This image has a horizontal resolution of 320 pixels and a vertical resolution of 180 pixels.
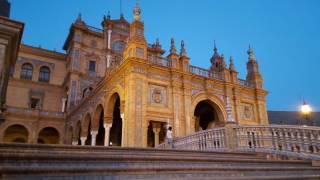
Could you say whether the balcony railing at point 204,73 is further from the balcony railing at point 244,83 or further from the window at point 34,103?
the window at point 34,103

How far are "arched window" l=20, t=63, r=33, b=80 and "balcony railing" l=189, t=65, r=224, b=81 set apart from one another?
21.8 m

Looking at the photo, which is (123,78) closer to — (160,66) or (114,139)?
(160,66)

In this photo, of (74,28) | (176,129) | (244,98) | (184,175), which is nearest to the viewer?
(184,175)

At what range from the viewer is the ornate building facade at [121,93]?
15.0m

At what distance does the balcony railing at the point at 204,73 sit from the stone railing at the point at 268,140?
8.00 m

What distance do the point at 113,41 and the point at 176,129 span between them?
19.0 m

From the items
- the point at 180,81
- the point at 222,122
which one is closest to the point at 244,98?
the point at 222,122

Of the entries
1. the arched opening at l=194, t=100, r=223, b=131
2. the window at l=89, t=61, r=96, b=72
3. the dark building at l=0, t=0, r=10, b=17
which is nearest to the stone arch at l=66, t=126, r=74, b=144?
the window at l=89, t=61, r=96, b=72

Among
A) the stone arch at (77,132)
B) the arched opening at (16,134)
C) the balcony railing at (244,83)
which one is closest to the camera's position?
the balcony railing at (244,83)

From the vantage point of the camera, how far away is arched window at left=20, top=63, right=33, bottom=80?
30.1 m

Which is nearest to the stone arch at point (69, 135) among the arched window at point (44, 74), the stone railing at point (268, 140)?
the arched window at point (44, 74)

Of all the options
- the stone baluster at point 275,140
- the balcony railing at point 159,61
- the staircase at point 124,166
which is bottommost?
the staircase at point 124,166

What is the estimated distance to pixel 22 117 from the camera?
2595cm

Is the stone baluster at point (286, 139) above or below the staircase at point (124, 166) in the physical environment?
above
